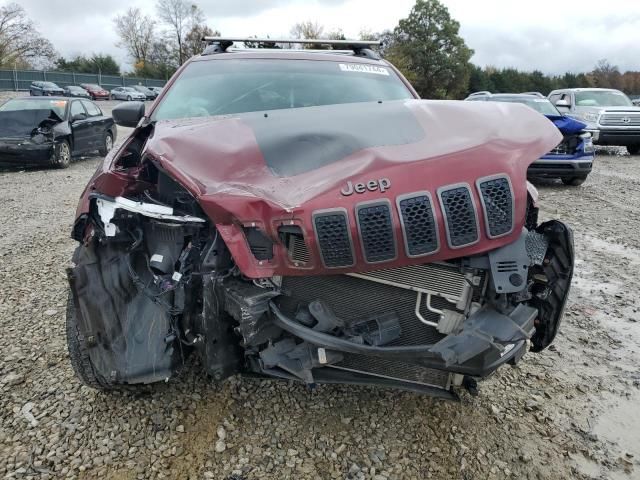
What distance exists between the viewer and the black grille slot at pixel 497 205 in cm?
190

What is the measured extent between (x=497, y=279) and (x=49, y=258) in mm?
4169

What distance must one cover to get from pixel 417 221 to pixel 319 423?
3.98 ft

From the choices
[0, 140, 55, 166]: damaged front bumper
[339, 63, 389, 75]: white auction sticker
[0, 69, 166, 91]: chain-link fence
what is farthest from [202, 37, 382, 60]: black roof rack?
[0, 69, 166, 91]: chain-link fence

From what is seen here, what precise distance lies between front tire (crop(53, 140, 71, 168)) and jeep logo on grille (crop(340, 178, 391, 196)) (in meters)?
9.25

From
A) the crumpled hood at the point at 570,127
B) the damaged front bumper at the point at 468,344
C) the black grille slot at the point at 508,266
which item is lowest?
the damaged front bumper at the point at 468,344

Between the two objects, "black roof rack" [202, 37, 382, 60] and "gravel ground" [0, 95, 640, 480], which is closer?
"gravel ground" [0, 95, 640, 480]

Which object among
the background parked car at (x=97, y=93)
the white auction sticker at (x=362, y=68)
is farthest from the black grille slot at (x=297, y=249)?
the background parked car at (x=97, y=93)

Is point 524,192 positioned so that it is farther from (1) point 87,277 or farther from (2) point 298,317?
(1) point 87,277

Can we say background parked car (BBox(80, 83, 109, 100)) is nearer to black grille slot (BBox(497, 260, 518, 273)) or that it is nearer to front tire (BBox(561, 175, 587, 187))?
front tire (BBox(561, 175, 587, 187))

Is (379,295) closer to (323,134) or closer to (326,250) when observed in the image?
(326,250)

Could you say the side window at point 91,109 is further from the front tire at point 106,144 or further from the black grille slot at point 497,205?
the black grille slot at point 497,205

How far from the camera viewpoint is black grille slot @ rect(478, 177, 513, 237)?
1899 millimetres

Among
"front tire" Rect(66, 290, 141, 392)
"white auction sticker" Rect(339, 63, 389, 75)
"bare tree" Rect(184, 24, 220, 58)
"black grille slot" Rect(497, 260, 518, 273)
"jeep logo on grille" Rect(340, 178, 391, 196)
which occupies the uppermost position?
"bare tree" Rect(184, 24, 220, 58)

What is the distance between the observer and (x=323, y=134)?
208cm
